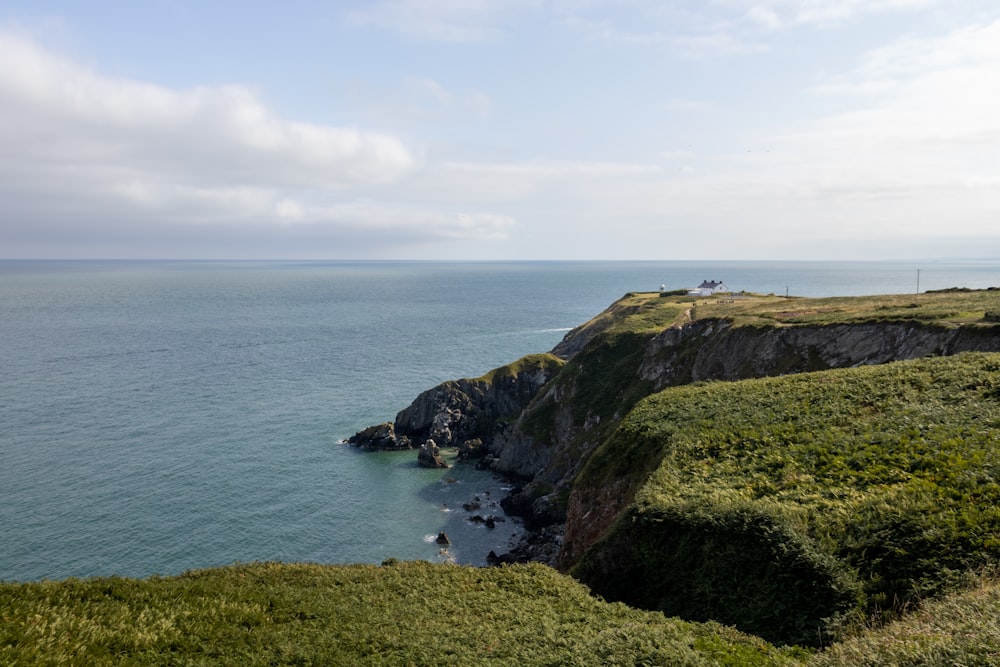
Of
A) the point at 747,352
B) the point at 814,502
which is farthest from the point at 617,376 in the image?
the point at 814,502

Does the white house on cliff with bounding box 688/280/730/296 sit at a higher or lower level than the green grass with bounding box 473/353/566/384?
higher

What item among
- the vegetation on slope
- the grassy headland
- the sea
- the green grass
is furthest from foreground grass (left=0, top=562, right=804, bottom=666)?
the green grass

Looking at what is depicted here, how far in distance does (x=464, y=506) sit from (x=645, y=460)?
117 ft

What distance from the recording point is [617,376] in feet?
257

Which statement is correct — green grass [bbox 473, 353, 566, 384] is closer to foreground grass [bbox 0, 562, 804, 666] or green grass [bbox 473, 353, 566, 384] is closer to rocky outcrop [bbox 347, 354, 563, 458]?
rocky outcrop [bbox 347, 354, 563, 458]

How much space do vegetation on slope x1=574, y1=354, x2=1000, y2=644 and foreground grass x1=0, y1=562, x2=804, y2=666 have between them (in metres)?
3.17

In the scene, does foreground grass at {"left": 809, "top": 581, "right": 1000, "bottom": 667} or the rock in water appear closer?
foreground grass at {"left": 809, "top": 581, "right": 1000, "bottom": 667}

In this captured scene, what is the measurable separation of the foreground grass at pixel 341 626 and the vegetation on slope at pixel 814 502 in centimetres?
317

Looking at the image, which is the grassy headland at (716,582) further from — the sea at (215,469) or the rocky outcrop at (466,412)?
the rocky outcrop at (466,412)

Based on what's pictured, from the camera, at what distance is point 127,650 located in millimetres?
17438

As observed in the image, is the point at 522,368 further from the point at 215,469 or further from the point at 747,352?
the point at 215,469

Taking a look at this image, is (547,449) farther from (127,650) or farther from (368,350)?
(368,350)

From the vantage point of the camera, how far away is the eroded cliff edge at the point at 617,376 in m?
44.8

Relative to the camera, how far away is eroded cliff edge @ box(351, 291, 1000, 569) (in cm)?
4478
